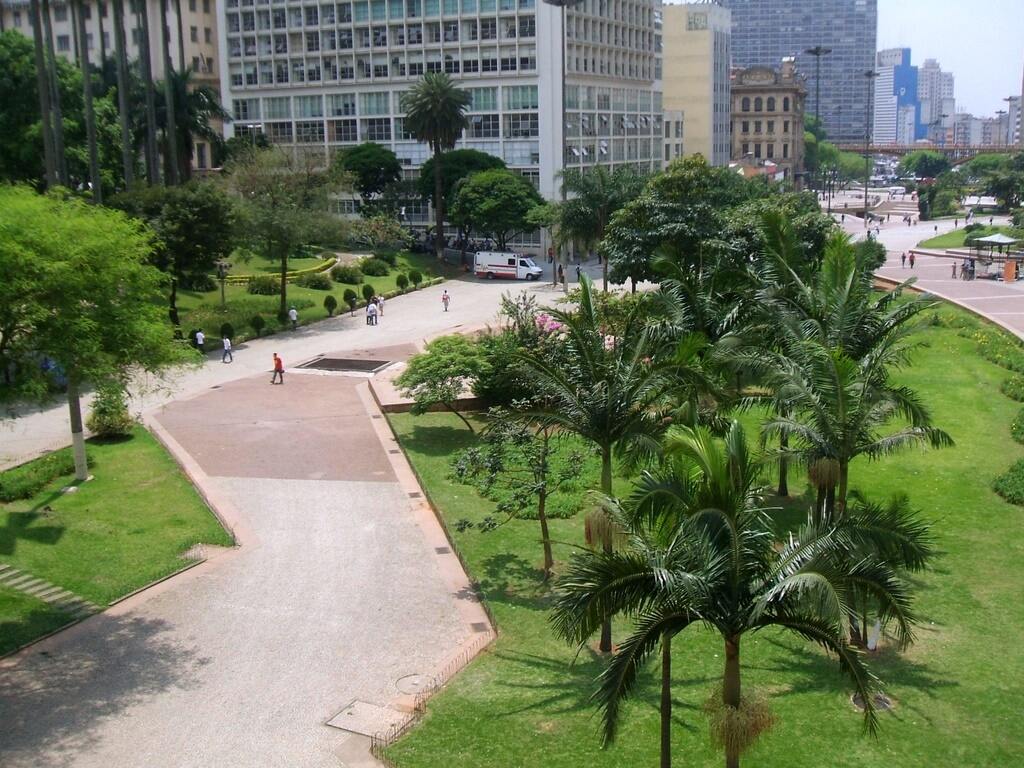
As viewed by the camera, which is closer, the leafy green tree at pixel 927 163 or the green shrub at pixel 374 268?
the green shrub at pixel 374 268

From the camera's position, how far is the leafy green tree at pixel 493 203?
6362 cm

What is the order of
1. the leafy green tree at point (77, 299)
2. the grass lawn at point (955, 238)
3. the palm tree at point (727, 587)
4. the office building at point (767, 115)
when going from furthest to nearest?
the office building at point (767, 115)
the grass lawn at point (955, 238)
the leafy green tree at point (77, 299)
the palm tree at point (727, 587)

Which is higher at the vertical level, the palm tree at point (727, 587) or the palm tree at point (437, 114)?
the palm tree at point (437, 114)

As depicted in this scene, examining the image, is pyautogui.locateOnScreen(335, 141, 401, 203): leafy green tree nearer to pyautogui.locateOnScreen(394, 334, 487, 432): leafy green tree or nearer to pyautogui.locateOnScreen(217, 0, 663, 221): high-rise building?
pyautogui.locateOnScreen(217, 0, 663, 221): high-rise building

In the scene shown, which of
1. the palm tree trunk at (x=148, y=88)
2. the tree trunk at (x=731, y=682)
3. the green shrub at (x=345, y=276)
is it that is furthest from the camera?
the green shrub at (x=345, y=276)

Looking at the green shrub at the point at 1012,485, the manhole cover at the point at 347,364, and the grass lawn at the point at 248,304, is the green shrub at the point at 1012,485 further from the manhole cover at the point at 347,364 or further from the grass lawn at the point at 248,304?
the grass lawn at the point at 248,304

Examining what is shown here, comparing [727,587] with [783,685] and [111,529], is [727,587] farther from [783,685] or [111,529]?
[111,529]

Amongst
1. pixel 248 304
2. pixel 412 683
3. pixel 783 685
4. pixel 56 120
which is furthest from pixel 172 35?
pixel 783 685


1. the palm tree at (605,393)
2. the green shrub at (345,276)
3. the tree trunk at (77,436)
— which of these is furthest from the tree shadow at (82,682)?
the green shrub at (345,276)

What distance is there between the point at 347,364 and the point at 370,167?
35486mm

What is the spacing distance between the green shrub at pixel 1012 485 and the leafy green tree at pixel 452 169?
46.9m

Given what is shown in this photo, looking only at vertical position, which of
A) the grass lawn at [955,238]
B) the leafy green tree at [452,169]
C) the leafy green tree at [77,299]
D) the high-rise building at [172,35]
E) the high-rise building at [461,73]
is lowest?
the grass lawn at [955,238]

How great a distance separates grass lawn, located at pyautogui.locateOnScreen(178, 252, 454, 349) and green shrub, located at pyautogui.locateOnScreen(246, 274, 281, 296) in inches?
15.7

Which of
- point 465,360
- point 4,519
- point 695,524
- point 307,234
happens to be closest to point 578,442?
point 465,360
